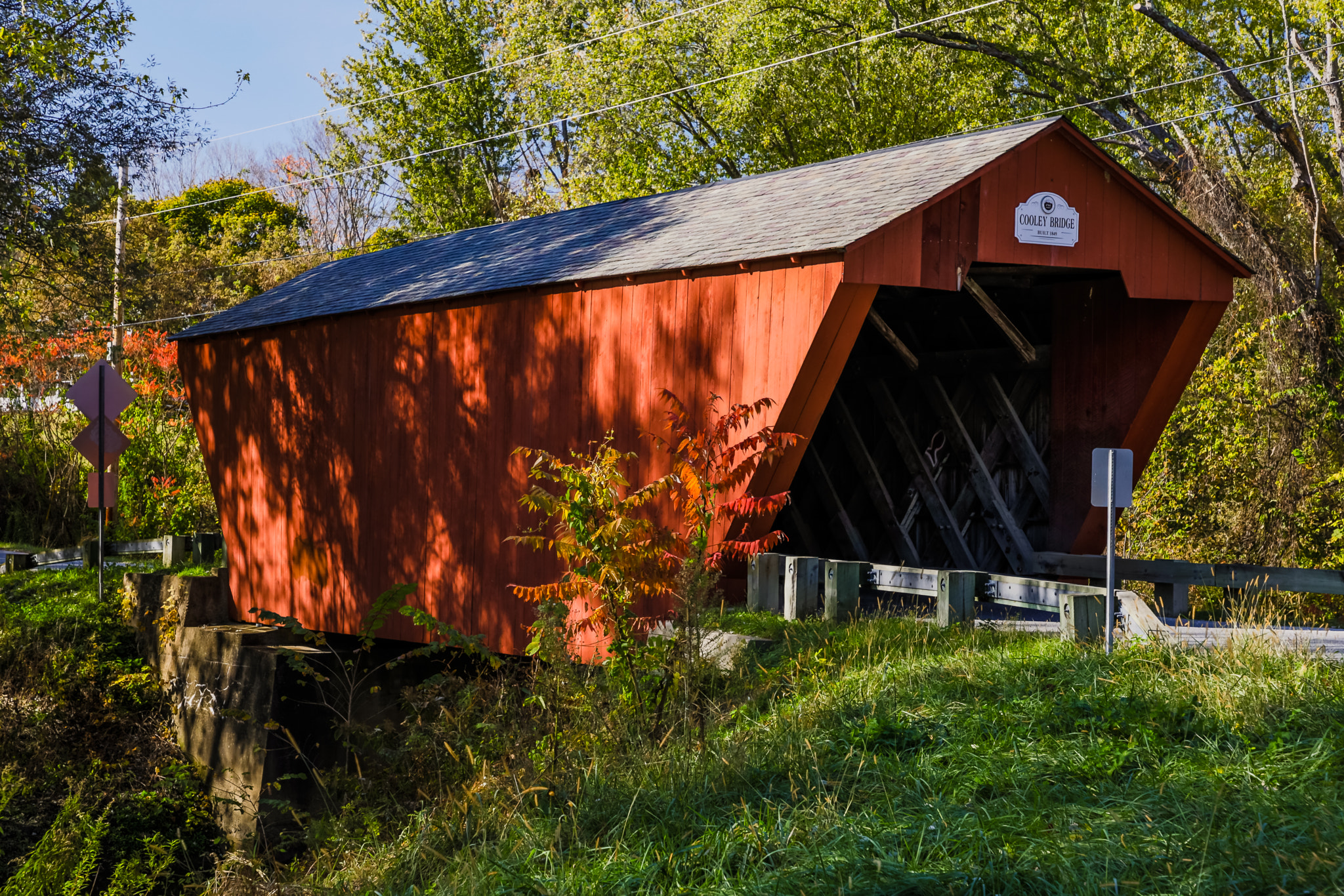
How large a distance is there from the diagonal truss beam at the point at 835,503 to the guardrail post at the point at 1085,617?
12.8ft

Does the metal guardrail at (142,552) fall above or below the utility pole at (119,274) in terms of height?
below

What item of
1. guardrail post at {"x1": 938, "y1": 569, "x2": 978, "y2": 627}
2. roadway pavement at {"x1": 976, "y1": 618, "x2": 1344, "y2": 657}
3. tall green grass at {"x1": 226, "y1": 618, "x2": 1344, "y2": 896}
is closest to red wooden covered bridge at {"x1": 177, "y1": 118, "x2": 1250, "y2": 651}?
guardrail post at {"x1": 938, "y1": 569, "x2": 978, "y2": 627}

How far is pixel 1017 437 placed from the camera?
33.0 feet

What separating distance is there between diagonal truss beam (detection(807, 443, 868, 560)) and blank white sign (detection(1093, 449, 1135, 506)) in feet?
13.5

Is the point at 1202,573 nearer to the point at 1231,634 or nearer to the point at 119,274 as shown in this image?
the point at 1231,634

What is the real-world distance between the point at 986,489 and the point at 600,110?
651 inches

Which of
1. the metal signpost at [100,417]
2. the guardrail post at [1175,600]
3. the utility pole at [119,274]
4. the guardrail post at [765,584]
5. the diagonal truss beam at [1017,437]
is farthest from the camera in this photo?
the utility pole at [119,274]

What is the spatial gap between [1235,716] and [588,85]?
2133 cm

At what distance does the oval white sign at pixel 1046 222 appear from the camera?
8.31 meters

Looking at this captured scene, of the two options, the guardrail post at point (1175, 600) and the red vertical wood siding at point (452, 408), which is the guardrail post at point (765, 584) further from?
the guardrail post at point (1175, 600)

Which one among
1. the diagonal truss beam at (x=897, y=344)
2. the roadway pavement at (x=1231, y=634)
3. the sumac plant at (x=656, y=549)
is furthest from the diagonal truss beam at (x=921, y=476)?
the sumac plant at (x=656, y=549)

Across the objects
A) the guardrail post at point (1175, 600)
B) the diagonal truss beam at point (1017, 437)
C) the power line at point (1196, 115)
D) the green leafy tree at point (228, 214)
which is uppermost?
the green leafy tree at point (228, 214)

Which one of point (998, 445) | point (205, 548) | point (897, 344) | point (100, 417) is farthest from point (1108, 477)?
point (205, 548)

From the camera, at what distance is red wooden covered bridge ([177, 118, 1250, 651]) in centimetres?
811
